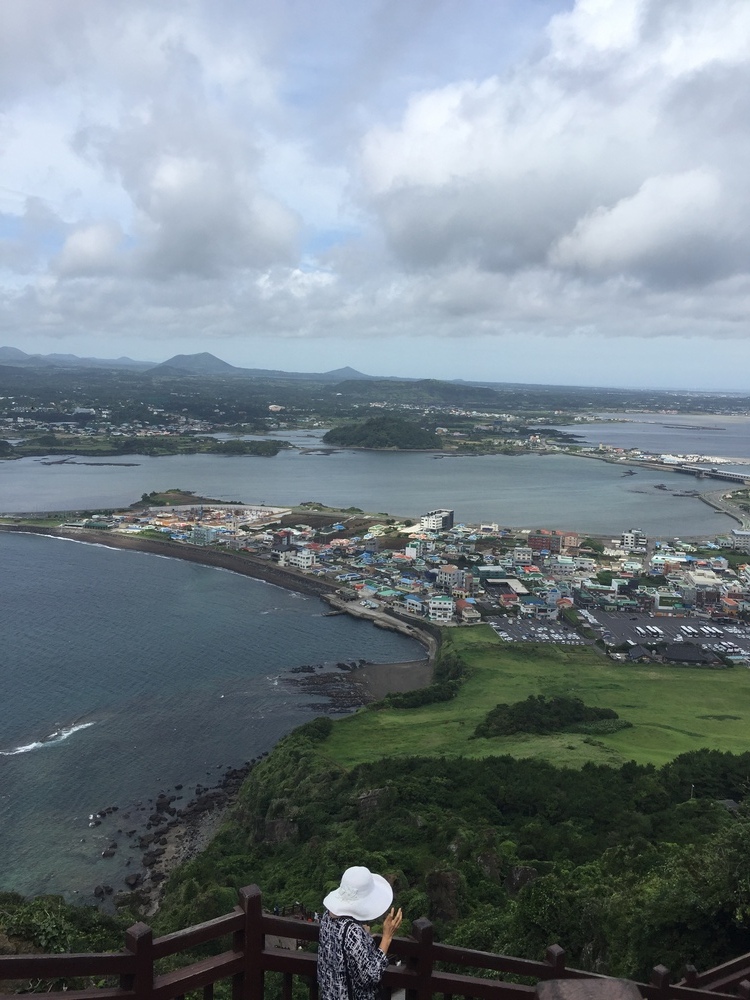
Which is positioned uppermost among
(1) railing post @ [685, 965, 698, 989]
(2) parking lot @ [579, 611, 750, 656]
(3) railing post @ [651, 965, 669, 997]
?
(3) railing post @ [651, 965, 669, 997]

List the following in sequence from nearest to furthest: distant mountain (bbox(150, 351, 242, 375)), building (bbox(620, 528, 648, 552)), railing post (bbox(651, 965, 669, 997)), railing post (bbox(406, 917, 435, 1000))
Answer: railing post (bbox(406, 917, 435, 1000)), railing post (bbox(651, 965, 669, 997)), building (bbox(620, 528, 648, 552)), distant mountain (bbox(150, 351, 242, 375))

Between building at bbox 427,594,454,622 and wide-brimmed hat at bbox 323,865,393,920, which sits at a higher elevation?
wide-brimmed hat at bbox 323,865,393,920

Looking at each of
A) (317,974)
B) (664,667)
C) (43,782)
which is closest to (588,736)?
(664,667)

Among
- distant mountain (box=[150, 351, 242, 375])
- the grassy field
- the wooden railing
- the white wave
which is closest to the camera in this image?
the wooden railing

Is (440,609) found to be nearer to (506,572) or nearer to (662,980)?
(506,572)

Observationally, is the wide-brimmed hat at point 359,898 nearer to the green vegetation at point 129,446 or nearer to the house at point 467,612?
the house at point 467,612

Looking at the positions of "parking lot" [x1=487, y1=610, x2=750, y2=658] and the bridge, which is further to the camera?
the bridge

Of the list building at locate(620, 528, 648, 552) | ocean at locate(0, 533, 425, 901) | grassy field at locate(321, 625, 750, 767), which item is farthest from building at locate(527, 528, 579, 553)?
grassy field at locate(321, 625, 750, 767)

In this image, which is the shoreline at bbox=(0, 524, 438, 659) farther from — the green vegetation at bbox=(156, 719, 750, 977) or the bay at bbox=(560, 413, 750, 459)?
the bay at bbox=(560, 413, 750, 459)
